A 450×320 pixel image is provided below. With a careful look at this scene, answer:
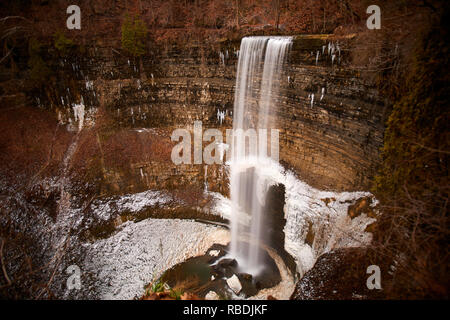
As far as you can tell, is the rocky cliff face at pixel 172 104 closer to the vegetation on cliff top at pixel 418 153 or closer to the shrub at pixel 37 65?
the shrub at pixel 37 65

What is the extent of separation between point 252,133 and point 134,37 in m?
10.5

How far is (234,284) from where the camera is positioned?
11.4 metres

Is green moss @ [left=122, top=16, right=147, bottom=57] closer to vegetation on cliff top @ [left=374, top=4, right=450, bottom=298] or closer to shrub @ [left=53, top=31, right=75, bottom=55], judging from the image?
shrub @ [left=53, top=31, right=75, bottom=55]

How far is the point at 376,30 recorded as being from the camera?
30.5 ft

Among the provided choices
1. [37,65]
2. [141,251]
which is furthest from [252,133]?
[37,65]

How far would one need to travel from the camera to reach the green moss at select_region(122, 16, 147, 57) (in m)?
15.7

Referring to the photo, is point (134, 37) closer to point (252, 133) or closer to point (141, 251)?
point (252, 133)

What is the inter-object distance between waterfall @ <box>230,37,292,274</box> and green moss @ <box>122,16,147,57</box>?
7.35 meters

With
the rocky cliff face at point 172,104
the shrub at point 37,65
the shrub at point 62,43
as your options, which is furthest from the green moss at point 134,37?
the shrub at point 37,65

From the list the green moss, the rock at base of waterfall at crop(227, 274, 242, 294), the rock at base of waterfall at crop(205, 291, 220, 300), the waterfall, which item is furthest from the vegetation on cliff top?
the green moss

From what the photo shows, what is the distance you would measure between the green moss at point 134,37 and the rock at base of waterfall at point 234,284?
1553 cm

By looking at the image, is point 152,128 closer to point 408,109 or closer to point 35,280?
point 35,280
